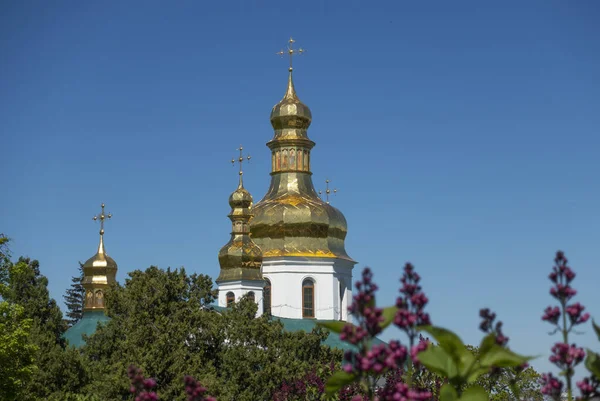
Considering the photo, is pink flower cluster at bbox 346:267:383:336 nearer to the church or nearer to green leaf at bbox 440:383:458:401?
green leaf at bbox 440:383:458:401

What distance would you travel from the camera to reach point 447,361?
524 centimetres

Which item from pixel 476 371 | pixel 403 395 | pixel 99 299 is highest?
pixel 99 299

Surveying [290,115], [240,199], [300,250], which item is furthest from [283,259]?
[290,115]

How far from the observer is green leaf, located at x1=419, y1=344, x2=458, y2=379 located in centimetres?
520

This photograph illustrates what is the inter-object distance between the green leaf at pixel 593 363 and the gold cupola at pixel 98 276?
151 feet

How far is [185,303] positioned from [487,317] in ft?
82.2

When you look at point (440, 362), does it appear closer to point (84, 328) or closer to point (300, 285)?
point (84, 328)

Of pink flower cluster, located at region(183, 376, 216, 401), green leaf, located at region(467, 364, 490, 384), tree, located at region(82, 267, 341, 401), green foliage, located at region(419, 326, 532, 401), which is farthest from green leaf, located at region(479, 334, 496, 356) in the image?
tree, located at region(82, 267, 341, 401)

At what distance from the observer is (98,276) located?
51219 millimetres

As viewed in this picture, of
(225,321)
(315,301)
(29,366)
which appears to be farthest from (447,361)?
(315,301)

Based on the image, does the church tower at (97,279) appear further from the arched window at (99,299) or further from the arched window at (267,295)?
the arched window at (267,295)

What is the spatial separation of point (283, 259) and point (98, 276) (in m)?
8.79

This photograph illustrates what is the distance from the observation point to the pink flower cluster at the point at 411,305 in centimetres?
531

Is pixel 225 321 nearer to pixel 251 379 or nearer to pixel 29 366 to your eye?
pixel 251 379
